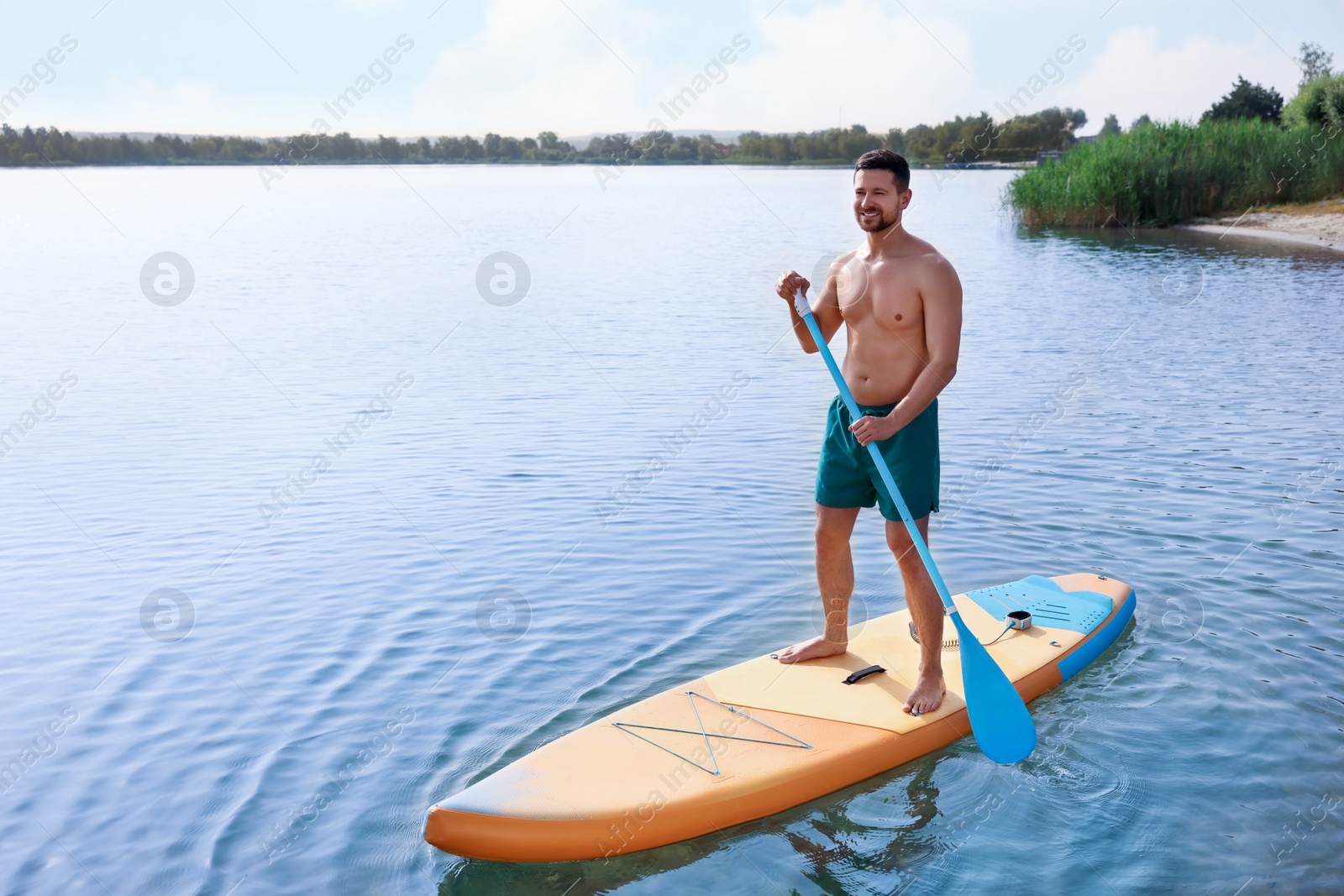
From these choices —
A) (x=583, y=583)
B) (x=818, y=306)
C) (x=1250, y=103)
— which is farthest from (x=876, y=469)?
(x=1250, y=103)

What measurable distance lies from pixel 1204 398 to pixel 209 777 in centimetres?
868

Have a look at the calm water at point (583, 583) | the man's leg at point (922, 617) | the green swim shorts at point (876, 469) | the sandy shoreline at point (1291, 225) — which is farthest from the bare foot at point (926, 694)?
the sandy shoreline at point (1291, 225)

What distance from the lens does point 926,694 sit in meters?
3.88

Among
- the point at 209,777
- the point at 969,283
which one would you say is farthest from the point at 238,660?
the point at 969,283

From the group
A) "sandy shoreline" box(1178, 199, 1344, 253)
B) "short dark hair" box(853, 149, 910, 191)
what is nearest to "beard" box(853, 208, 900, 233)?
"short dark hair" box(853, 149, 910, 191)

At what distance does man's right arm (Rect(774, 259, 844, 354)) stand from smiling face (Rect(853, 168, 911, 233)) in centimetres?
29

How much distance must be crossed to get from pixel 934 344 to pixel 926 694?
1.30 meters

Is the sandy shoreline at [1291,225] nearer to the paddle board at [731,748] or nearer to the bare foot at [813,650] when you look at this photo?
the paddle board at [731,748]

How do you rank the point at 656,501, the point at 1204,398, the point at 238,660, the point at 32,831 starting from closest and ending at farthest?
the point at 32,831 → the point at 238,660 → the point at 656,501 → the point at 1204,398

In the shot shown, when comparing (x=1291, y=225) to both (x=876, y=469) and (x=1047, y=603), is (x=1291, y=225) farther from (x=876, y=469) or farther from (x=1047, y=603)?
(x=876, y=469)

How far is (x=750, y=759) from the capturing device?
11.6 feet

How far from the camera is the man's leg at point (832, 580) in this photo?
160 inches

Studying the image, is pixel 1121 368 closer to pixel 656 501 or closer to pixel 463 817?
pixel 656 501

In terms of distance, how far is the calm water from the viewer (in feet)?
11.0
